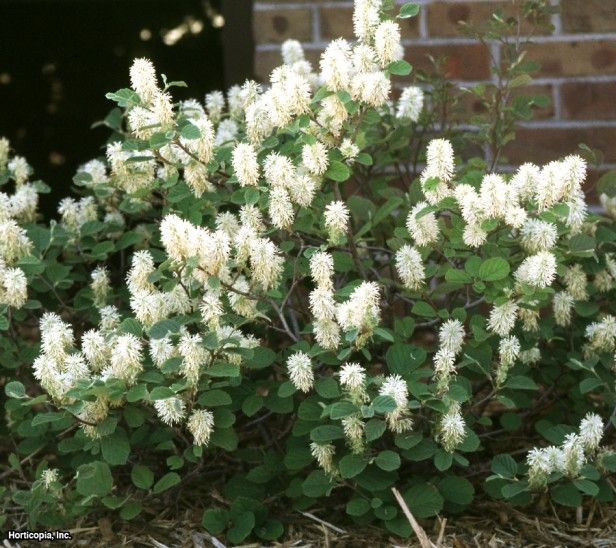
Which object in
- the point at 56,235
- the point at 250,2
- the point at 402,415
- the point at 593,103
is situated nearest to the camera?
the point at 402,415

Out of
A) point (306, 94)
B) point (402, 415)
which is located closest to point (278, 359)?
point (402, 415)

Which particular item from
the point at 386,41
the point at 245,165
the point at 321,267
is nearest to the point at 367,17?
the point at 386,41

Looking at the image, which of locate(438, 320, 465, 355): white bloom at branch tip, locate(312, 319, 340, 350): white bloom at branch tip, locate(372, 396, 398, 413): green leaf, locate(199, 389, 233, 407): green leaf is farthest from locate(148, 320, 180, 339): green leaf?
locate(438, 320, 465, 355): white bloom at branch tip

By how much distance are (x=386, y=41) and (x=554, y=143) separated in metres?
1.00

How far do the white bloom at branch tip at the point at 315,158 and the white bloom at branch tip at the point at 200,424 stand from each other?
424 mm

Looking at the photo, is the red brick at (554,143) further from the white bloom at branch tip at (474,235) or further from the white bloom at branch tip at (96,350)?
the white bloom at branch tip at (96,350)

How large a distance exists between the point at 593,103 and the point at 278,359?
46.4 inches

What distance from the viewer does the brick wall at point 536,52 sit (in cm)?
243

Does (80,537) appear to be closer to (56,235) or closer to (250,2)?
(56,235)

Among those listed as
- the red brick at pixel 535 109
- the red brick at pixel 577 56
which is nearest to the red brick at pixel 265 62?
the red brick at pixel 535 109

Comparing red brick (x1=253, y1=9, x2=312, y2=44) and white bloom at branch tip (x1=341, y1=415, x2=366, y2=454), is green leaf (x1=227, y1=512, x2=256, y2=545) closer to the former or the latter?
white bloom at branch tip (x1=341, y1=415, x2=366, y2=454)

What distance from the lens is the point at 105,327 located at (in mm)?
1717

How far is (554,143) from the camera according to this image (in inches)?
97.4

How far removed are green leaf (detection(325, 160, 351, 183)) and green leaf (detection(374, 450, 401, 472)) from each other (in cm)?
44
